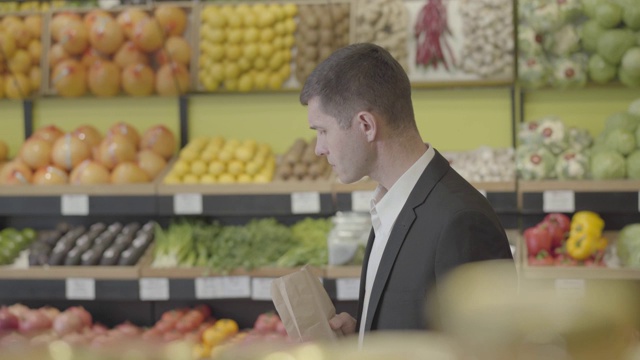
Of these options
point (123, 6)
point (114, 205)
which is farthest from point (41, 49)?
point (114, 205)

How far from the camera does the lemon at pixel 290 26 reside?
15.8 ft

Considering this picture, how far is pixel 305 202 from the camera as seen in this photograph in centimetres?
451

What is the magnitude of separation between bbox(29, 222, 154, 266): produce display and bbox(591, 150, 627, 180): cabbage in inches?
90.2

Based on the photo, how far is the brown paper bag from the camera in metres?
2.19

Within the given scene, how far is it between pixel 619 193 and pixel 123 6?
280 centimetres

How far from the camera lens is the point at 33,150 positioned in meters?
4.88

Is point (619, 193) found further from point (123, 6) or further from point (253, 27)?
point (123, 6)

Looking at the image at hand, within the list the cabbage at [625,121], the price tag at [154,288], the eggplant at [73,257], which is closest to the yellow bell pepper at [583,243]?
the cabbage at [625,121]

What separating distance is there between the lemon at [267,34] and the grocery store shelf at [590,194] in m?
1.51

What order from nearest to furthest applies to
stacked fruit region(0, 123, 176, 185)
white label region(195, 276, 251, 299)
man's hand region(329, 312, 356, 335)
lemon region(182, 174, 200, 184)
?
man's hand region(329, 312, 356, 335), white label region(195, 276, 251, 299), lemon region(182, 174, 200, 184), stacked fruit region(0, 123, 176, 185)

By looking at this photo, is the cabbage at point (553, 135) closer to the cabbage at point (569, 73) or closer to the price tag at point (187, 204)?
the cabbage at point (569, 73)

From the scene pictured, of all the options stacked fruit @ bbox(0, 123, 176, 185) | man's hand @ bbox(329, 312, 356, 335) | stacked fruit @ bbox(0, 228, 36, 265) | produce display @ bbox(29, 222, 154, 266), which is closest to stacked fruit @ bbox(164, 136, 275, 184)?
stacked fruit @ bbox(0, 123, 176, 185)

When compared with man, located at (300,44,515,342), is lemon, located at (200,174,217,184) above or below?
below

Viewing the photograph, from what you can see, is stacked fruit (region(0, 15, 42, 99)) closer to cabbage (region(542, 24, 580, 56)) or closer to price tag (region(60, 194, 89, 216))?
price tag (region(60, 194, 89, 216))
